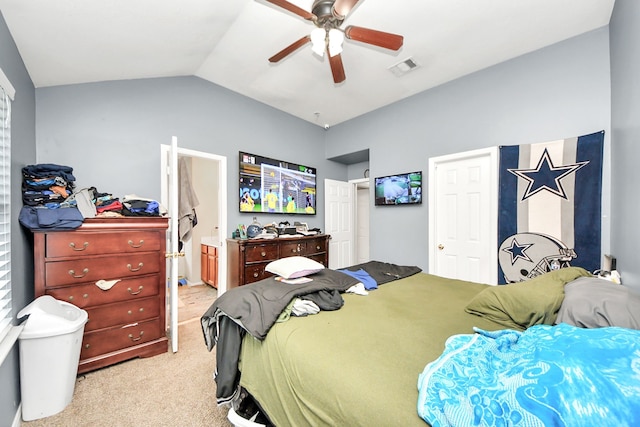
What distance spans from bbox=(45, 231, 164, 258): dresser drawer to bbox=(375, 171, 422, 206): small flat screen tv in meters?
2.98

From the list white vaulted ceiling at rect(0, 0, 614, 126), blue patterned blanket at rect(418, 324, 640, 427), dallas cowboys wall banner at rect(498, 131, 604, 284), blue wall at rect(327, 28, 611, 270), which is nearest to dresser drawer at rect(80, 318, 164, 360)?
white vaulted ceiling at rect(0, 0, 614, 126)

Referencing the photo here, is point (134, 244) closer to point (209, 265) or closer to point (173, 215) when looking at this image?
Answer: point (173, 215)

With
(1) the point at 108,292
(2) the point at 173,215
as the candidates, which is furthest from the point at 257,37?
(1) the point at 108,292

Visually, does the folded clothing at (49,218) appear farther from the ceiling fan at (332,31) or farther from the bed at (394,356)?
the ceiling fan at (332,31)

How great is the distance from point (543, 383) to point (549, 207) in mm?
2614

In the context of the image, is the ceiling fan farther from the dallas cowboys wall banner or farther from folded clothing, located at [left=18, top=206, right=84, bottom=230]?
folded clothing, located at [left=18, top=206, right=84, bottom=230]

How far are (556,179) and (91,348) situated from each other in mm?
4417

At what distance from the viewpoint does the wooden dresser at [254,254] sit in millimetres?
3135

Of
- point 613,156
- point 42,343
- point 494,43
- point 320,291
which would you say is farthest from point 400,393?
point 494,43

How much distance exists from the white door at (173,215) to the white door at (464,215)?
9.27 ft

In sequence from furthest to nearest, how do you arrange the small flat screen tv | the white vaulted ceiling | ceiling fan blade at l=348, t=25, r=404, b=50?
the small flat screen tv
ceiling fan blade at l=348, t=25, r=404, b=50
the white vaulted ceiling

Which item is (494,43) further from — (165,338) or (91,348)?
(91,348)

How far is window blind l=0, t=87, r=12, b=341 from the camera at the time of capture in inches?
54.5

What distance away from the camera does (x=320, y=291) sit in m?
1.56
